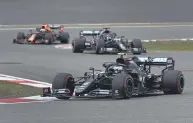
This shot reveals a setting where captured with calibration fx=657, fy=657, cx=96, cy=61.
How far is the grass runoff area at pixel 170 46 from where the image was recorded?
1377 inches

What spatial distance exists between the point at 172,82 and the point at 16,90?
4185 millimetres

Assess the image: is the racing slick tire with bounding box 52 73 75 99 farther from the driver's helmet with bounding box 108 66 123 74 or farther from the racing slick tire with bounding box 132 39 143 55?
the racing slick tire with bounding box 132 39 143 55

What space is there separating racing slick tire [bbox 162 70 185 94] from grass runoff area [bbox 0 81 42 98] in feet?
11.0

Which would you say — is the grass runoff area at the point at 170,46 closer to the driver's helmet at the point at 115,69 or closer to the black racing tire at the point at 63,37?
the black racing tire at the point at 63,37

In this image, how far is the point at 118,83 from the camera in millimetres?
14680
